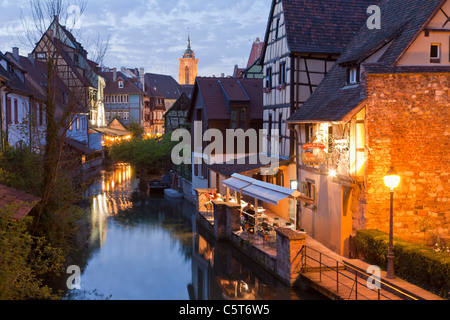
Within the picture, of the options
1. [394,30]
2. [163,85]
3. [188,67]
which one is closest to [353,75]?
[394,30]

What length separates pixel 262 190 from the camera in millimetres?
18672

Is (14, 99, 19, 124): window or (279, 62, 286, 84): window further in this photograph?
(14, 99, 19, 124): window

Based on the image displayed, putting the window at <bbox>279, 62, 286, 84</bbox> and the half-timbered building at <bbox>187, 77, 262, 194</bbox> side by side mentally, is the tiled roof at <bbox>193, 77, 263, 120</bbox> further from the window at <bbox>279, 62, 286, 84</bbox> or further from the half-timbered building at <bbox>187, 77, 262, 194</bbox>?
the window at <bbox>279, 62, 286, 84</bbox>

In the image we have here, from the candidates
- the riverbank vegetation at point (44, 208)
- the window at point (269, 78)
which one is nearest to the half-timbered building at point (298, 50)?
the window at point (269, 78)

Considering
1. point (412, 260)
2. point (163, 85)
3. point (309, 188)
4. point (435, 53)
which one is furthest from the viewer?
point (163, 85)

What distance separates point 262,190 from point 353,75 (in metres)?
4.98

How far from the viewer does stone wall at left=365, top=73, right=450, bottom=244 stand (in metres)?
15.3

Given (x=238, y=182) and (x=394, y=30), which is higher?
(x=394, y=30)

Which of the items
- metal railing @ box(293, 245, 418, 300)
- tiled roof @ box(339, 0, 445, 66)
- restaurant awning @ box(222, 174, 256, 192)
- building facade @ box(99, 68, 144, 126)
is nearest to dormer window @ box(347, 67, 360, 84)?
tiled roof @ box(339, 0, 445, 66)

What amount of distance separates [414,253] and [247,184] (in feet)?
28.1

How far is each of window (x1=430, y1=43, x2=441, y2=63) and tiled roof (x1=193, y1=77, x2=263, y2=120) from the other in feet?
51.7

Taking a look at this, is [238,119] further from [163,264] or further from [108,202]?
[163,264]

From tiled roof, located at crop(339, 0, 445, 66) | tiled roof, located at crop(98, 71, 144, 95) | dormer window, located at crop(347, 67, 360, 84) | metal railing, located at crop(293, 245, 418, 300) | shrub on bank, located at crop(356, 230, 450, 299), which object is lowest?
metal railing, located at crop(293, 245, 418, 300)
